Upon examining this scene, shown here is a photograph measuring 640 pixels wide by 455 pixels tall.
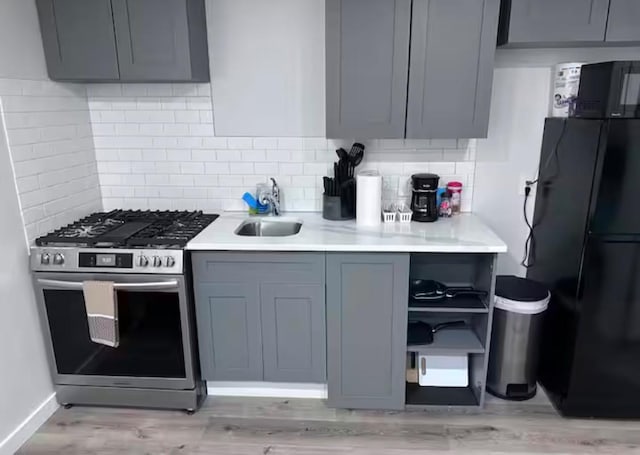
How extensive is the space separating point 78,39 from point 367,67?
1467 mm

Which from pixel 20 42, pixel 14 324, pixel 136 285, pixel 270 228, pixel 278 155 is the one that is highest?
pixel 20 42

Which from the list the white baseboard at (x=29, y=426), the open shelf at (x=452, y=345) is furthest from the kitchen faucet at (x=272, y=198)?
the white baseboard at (x=29, y=426)

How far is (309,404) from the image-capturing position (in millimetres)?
2500

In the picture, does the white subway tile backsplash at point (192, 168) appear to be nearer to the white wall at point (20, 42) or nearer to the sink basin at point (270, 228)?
the sink basin at point (270, 228)

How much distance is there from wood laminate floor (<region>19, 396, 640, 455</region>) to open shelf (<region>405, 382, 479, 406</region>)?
0.19ft

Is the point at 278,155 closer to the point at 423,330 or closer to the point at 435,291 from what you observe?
the point at 435,291

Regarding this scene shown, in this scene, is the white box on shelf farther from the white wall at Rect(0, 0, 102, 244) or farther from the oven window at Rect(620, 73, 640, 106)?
the white wall at Rect(0, 0, 102, 244)

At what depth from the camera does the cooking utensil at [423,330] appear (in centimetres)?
239

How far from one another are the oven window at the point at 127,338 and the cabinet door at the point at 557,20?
2.11 metres

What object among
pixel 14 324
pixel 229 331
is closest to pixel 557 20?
pixel 229 331

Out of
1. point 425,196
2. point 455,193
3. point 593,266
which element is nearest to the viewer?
point 593,266

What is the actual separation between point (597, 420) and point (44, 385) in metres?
2.87

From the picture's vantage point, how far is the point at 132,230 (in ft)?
7.80

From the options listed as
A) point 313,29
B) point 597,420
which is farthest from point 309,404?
point 313,29
